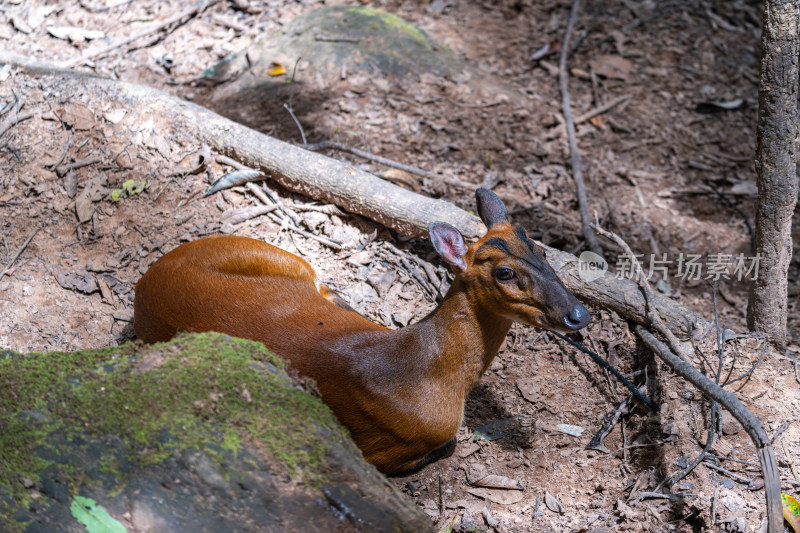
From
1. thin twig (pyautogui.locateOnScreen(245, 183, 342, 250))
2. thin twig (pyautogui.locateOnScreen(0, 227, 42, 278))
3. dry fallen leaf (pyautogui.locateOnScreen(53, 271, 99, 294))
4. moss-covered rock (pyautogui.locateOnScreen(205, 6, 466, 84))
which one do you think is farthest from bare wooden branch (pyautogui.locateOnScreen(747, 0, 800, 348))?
thin twig (pyautogui.locateOnScreen(0, 227, 42, 278))

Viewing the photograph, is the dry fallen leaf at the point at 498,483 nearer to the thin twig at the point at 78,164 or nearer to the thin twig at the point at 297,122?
the thin twig at the point at 297,122

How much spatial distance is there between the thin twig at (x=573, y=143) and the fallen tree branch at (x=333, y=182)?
797 mm

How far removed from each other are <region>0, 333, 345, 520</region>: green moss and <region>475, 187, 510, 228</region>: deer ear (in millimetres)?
1743

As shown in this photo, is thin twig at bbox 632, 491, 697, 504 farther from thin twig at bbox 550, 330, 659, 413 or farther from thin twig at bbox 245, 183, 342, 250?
thin twig at bbox 245, 183, 342, 250

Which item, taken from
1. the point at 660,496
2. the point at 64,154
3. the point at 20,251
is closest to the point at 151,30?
the point at 64,154

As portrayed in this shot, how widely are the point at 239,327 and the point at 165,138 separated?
2711mm

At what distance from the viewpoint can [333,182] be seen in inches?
209

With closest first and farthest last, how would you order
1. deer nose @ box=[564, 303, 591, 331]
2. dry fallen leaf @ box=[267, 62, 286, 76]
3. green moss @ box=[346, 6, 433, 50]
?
1. deer nose @ box=[564, 303, 591, 331]
2. dry fallen leaf @ box=[267, 62, 286, 76]
3. green moss @ box=[346, 6, 433, 50]

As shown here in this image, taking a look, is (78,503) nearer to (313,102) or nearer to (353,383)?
(353,383)

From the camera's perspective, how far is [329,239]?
17.5ft

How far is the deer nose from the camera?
3421 millimetres

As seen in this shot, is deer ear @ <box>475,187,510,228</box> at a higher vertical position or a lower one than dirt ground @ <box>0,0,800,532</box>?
higher

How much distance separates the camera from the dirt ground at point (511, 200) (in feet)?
12.8

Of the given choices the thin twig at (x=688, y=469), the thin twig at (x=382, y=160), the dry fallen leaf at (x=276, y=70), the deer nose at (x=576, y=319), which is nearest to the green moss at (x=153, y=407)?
the deer nose at (x=576, y=319)
